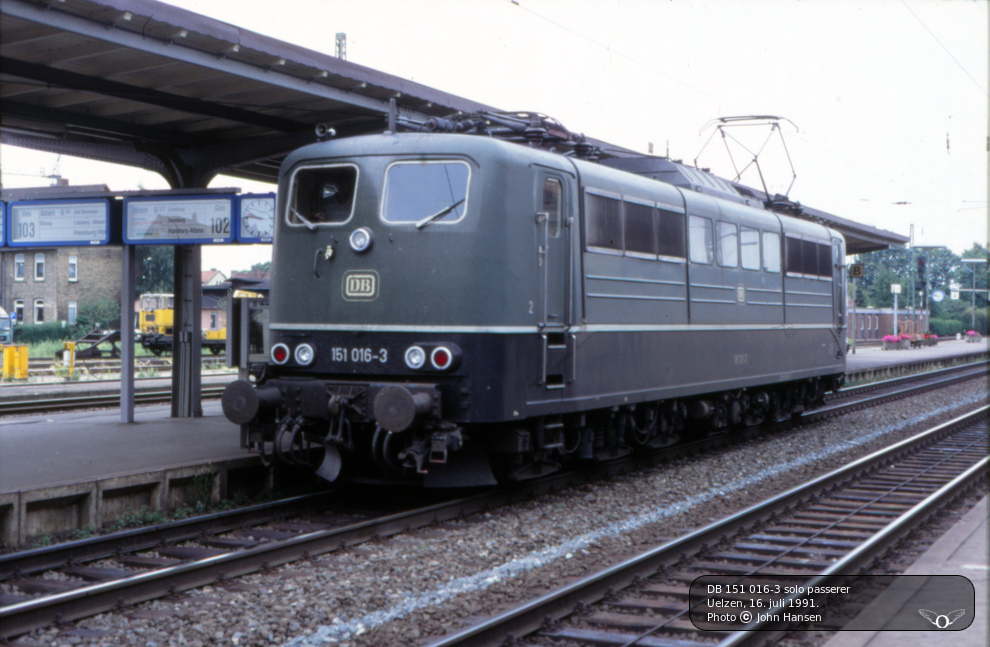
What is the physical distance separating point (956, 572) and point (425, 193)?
5080 millimetres

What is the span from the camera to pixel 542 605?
5750 millimetres

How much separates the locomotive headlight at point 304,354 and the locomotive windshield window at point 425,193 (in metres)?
1.39

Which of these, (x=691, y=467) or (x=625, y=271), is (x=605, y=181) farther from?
(x=691, y=467)

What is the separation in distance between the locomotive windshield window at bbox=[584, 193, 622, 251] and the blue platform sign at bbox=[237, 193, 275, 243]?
13.4 ft

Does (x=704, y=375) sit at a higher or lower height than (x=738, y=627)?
higher

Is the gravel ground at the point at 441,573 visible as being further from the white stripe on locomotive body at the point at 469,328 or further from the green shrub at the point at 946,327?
the green shrub at the point at 946,327

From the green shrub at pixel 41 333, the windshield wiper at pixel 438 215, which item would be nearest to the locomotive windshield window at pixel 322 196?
the windshield wiper at pixel 438 215

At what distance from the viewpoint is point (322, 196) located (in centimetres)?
919

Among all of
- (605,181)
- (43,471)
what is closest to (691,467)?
(605,181)

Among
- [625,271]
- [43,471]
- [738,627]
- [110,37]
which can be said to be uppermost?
[110,37]

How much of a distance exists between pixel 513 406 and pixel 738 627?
3.31 meters

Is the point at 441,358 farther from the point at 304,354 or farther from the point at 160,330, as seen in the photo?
the point at 160,330

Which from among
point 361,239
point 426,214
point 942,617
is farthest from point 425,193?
point 942,617

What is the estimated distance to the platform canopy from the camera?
8.61 meters
